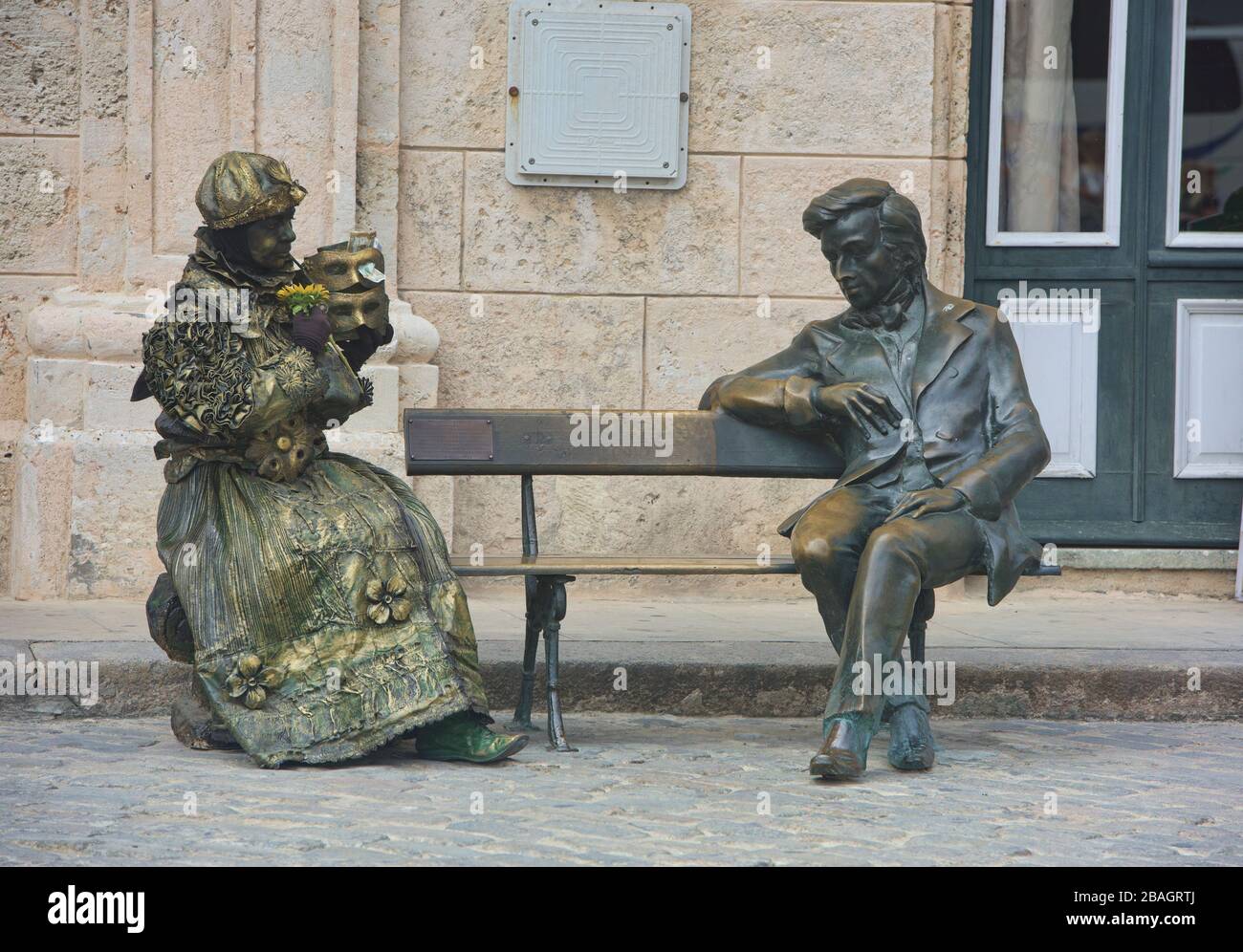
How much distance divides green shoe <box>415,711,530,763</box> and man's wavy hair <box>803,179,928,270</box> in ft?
5.75

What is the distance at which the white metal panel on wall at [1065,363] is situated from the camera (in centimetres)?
814

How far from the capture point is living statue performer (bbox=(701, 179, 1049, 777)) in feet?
16.1

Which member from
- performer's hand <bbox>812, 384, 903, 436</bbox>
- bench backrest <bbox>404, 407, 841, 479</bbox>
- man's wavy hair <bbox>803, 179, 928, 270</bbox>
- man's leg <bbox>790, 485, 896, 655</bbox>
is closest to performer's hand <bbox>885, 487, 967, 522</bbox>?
man's leg <bbox>790, 485, 896, 655</bbox>

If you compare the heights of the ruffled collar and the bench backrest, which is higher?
the ruffled collar

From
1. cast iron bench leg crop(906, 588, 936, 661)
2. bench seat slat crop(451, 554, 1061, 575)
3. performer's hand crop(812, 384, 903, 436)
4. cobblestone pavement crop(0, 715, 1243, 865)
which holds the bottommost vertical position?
cobblestone pavement crop(0, 715, 1243, 865)

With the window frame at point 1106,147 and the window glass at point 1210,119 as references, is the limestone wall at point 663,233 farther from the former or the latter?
the window glass at point 1210,119

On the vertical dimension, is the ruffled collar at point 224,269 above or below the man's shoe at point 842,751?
above

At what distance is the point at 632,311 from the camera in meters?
7.71

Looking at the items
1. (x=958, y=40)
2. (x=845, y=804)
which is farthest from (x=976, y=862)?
(x=958, y=40)

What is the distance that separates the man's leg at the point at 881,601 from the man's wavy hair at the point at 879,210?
0.84 meters

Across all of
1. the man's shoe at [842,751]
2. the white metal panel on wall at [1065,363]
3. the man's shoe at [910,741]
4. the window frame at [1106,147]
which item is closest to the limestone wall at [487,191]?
the window frame at [1106,147]

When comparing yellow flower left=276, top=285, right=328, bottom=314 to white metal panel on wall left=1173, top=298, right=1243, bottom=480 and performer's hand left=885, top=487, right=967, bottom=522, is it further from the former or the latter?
white metal panel on wall left=1173, top=298, right=1243, bottom=480

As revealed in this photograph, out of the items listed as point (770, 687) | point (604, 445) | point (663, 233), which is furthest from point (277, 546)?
point (663, 233)

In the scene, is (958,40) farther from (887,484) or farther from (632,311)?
(887,484)
